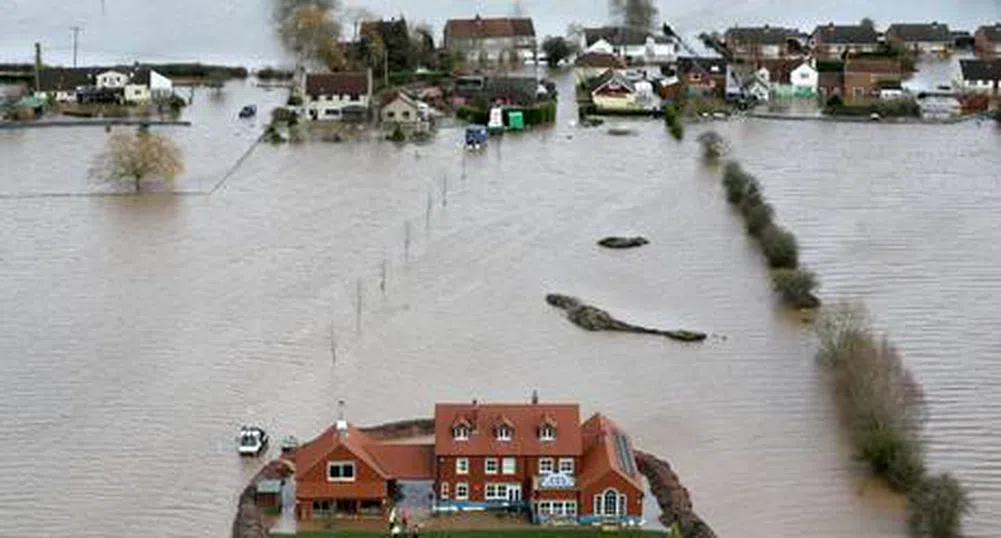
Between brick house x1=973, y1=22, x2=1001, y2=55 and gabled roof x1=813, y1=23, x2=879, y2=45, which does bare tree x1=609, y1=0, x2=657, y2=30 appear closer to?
gabled roof x1=813, y1=23, x2=879, y2=45

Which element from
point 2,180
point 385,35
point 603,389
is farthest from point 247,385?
point 385,35

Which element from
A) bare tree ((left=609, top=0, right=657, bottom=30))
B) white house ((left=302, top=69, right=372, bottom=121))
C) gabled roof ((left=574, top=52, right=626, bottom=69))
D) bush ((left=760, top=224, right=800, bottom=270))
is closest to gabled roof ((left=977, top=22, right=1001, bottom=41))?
bare tree ((left=609, top=0, right=657, bottom=30))

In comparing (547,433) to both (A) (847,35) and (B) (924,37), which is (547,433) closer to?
(A) (847,35)

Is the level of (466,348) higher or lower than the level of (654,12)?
lower

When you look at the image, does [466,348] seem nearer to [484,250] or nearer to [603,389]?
[603,389]

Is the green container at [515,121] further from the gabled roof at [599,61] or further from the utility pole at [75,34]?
the utility pole at [75,34]

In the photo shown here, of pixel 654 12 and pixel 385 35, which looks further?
pixel 654 12

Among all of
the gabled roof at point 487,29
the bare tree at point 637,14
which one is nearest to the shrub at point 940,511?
the gabled roof at point 487,29
